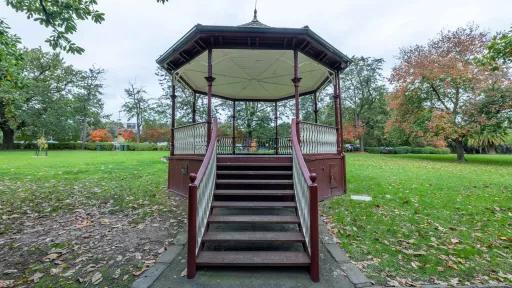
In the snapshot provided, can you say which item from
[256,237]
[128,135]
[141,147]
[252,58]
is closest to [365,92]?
[252,58]

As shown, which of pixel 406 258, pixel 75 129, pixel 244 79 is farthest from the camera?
pixel 75 129

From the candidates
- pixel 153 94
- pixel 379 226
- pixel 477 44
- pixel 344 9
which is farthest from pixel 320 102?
pixel 379 226

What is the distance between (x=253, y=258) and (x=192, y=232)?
85 cm

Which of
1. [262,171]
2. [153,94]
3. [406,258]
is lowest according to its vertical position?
[406,258]

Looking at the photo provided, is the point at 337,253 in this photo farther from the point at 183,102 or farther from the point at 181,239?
the point at 183,102

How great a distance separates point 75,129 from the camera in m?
34.2

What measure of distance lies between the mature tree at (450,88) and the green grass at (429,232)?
10894 mm

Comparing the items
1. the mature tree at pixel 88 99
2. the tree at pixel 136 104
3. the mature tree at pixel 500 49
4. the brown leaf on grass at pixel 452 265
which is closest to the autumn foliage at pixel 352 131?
the mature tree at pixel 500 49

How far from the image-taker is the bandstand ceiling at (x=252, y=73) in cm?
696

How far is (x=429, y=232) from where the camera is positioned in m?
4.60

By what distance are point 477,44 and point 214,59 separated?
61.1ft

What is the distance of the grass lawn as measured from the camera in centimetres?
333

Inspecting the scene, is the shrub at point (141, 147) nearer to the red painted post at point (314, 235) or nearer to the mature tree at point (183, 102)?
the mature tree at point (183, 102)

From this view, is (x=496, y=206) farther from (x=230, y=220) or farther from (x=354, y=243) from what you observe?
(x=230, y=220)
